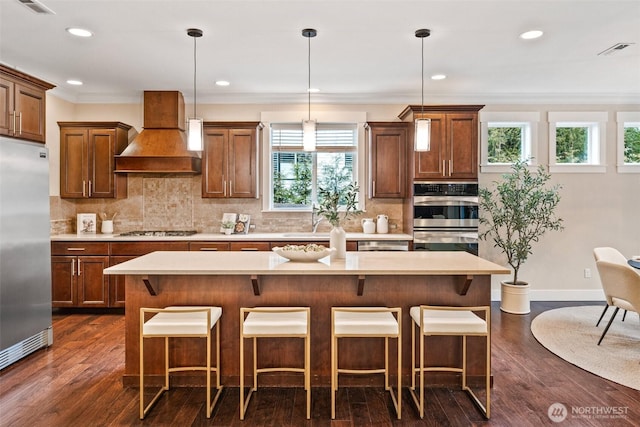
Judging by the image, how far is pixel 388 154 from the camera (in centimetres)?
527

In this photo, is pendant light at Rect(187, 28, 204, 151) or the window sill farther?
the window sill

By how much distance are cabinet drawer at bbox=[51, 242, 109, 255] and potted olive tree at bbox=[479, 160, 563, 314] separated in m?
4.56

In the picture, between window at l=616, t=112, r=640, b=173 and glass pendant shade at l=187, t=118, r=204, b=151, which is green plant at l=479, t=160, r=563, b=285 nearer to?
window at l=616, t=112, r=640, b=173

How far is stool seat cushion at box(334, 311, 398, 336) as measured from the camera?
2.58 metres

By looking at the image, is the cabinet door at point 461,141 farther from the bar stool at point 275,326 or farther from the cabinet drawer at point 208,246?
the bar stool at point 275,326

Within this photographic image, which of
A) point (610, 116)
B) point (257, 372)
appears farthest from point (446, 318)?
point (610, 116)

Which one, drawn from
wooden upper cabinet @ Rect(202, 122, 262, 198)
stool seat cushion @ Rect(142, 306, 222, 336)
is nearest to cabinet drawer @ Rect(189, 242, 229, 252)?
wooden upper cabinet @ Rect(202, 122, 262, 198)

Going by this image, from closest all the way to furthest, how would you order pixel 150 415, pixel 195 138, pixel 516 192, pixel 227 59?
pixel 150 415 → pixel 195 138 → pixel 227 59 → pixel 516 192

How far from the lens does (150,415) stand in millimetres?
2631

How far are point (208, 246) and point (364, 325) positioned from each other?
9.22ft

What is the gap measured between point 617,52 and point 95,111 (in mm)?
6029

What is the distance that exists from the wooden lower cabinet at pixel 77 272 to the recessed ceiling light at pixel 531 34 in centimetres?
475

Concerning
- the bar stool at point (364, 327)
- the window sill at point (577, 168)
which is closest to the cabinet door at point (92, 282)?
the bar stool at point (364, 327)

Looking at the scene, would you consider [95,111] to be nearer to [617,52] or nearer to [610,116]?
[617,52]
